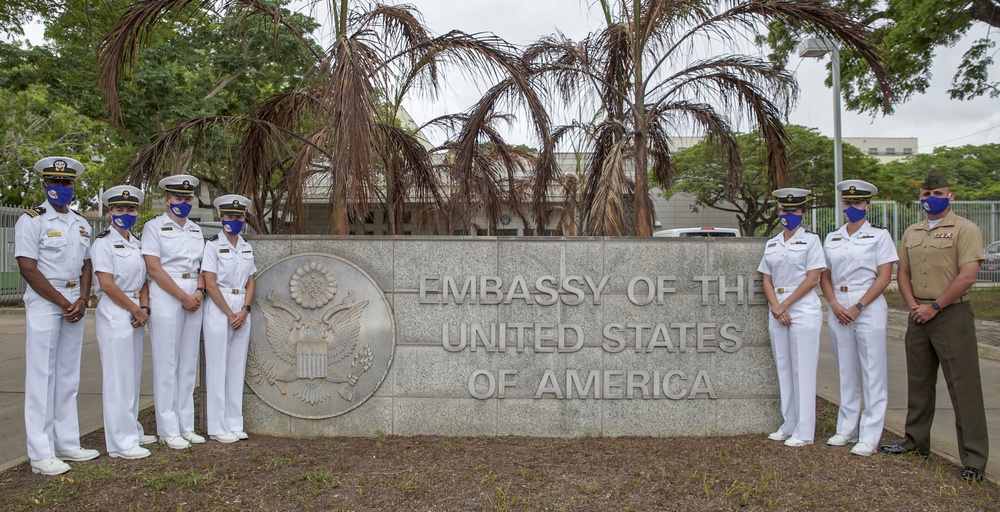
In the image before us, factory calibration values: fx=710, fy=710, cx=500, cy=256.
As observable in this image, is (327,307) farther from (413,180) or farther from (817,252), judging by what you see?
(817,252)

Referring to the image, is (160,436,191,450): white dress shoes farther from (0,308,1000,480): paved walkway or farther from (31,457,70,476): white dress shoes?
(31,457,70,476): white dress shoes

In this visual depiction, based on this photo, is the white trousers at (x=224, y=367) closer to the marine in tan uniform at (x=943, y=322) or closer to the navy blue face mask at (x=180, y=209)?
the navy blue face mask at (x=180, y=209)

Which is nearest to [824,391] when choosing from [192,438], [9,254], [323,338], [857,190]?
[857,190]

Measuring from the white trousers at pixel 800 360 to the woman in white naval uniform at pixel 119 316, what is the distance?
447cm

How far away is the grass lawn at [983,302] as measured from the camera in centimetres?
1389

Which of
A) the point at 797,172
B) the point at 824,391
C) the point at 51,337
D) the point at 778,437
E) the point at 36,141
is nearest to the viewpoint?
the point at 51,337

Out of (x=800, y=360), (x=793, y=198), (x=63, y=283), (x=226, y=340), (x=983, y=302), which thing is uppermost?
(x=793, y=198)

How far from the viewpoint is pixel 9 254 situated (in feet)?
54.6

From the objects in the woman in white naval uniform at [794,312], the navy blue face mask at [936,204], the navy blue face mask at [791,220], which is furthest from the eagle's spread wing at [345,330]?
the navy blue face mask at [936,204]

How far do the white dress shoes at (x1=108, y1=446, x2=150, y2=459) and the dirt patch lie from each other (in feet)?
0.20

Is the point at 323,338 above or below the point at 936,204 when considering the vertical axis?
below

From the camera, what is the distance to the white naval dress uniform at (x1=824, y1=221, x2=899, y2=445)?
4.82 metres

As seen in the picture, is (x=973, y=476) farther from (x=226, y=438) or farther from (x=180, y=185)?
(x=180, y=185)

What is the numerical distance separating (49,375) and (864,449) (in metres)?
5.36
